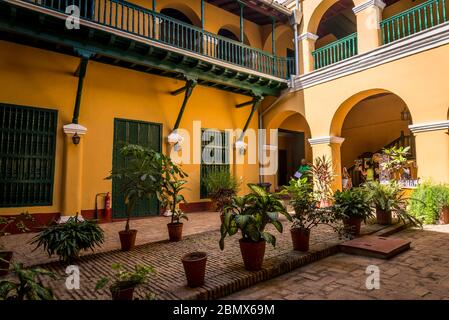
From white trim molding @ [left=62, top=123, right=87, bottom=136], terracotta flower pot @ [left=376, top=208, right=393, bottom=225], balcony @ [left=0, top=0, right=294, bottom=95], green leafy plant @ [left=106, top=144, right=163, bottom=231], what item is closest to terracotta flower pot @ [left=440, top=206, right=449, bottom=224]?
terracotta flower pot @ [left=376, top=208, right=393, bottom=225]

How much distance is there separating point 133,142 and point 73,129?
1.71 metres

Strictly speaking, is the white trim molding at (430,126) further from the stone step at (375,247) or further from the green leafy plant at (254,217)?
the green leafy plant at (254,217)

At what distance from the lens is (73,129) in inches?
271

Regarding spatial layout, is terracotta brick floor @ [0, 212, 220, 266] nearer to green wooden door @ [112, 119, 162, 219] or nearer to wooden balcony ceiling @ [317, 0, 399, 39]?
green wooden door @ [112, 119, 162, 219]

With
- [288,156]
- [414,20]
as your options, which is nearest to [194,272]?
[414,20]

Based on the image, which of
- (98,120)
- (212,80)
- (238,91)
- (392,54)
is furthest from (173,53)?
(392,54)

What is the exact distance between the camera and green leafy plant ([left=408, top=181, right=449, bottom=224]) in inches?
247

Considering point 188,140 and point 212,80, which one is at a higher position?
point 212,80

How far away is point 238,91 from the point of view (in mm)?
10734

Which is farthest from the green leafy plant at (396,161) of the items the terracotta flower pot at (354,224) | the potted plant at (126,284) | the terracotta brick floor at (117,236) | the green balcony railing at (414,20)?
the potted plant at (126,284)

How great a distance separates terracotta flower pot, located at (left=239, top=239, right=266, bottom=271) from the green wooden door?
5.16 metres
